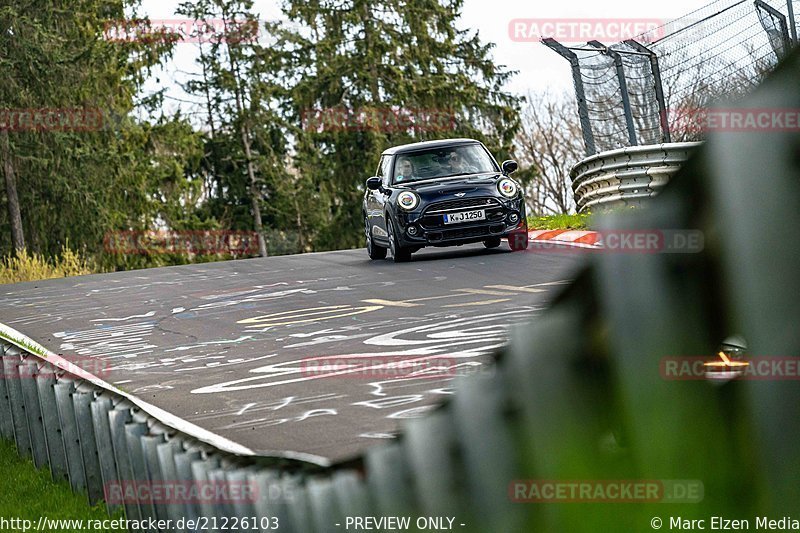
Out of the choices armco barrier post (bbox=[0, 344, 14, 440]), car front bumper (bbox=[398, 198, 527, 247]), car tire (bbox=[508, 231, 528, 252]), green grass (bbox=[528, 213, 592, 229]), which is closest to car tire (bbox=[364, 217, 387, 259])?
car front bumper (bbox=[398, 198, 527, 247])

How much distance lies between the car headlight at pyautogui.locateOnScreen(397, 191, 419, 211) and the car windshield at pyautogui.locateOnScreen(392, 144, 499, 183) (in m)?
0.76

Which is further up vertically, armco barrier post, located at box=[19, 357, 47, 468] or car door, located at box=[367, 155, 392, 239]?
car door, located at box=[367, 155, 392, 239]

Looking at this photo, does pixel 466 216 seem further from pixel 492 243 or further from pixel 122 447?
pixel 122 447

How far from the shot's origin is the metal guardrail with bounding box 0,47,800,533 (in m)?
1.06

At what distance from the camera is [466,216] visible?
61.2 feet

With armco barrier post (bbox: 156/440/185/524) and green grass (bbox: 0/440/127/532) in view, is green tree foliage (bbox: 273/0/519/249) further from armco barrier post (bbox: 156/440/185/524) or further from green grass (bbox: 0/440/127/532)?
armco barrier post (bbox: 156/440/185/524)

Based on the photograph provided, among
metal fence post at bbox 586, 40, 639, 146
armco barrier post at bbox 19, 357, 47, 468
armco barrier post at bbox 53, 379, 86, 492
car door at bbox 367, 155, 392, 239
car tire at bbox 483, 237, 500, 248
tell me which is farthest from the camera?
car door at bbox 367, 155, 392, 239

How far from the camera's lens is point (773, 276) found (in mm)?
1048

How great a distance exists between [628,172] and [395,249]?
4.26 m

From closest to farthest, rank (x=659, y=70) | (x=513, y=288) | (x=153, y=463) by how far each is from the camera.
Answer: (x=153, y=463) → (x=513, y=288) → (x=659, y=70)

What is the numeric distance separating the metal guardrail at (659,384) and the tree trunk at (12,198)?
40049 millimetres

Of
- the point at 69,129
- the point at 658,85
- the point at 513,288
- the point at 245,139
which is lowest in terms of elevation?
the point at 513,288

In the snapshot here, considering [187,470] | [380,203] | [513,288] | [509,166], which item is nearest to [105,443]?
[187,470]

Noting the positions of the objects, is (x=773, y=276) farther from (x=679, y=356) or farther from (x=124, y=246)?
(x=124, y=246)
